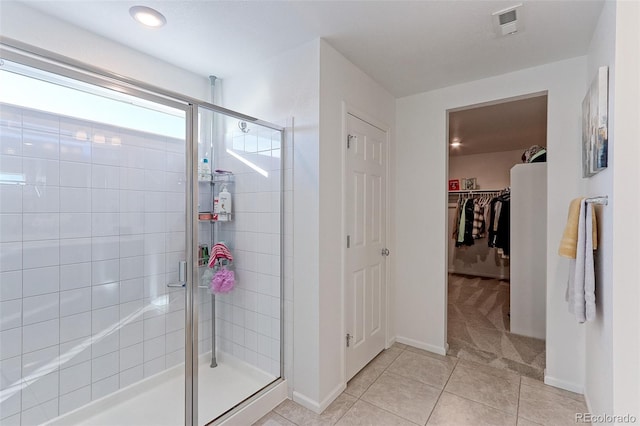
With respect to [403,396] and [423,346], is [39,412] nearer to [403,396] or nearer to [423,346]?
[403,396]

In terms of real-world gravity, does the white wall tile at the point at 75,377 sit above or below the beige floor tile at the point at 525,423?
above

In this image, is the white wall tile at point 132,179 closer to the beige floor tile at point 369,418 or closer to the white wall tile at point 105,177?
the white wall tile at point 105,177

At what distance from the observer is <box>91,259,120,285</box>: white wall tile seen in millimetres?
1931

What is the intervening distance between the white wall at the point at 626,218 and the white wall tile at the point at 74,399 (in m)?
2.89

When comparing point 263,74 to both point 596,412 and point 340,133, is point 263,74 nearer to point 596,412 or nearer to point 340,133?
point 340,133

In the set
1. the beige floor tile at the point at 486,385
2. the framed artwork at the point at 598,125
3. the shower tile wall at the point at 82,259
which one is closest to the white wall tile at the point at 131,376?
the shower tile wall at the point at 82,259

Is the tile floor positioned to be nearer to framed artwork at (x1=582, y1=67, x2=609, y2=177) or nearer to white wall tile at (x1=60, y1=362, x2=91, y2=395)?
white wall tile at (x1=60, y1=362, x2=91, y2=395)

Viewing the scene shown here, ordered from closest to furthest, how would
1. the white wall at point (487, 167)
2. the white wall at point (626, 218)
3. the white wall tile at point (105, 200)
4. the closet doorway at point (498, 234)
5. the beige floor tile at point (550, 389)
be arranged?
the white wall at point (626, 218) → the white wall tile at point (105, 200) → the beige floor tile at point (550, 389) → the closet doorway at point (498, 234) → the white wall at point (487, 167)

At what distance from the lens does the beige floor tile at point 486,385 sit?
6.80 ft

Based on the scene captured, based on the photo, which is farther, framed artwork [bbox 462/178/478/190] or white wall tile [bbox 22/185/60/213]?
framed artwork [bbox 462/178/478/190]

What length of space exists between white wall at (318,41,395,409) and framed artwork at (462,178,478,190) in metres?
4.69

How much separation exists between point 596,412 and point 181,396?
2.56m

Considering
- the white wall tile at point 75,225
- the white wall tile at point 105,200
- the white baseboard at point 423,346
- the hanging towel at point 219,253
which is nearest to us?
the white wall tile at point 75,225

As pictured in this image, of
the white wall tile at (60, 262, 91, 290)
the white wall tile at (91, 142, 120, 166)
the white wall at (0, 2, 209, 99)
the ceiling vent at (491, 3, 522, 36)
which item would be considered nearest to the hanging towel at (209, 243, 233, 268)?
the white wall tile at (60, 262, 91, 290)
